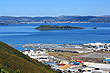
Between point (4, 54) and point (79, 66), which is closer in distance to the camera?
point (4, 54)

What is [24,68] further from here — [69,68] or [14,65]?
[69,68]

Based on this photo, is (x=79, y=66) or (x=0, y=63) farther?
(x=79, y=66)

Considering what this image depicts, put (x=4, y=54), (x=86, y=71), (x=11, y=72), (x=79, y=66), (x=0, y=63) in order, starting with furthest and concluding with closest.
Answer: (x=79, y=66) → (x=86, y=71) → (x=4, y=54) → (x=0, y=63) → (x=11, y=72)

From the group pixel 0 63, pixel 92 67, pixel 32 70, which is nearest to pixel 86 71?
pixel 92 67

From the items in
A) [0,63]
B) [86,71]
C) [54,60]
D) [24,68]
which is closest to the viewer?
[0,63]

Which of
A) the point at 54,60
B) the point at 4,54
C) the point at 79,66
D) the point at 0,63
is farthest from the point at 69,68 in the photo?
the point at 0,63

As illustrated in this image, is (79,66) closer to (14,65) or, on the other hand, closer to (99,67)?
(99,67)

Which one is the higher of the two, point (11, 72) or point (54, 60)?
point (11, 72)

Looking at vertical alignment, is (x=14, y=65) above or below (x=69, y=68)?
above

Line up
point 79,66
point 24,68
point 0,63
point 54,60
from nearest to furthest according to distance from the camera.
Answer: point 0,63, point 24,68, point 79,66, point 54,60
